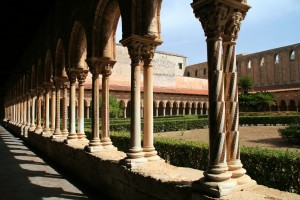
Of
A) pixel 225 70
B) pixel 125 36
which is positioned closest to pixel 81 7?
pixel 125 36

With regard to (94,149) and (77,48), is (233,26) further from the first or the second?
(77,48)

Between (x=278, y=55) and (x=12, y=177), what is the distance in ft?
157

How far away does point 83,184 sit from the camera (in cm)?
591

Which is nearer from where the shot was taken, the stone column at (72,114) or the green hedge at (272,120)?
the stone column at (72,114)

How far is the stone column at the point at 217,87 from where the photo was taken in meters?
2.87

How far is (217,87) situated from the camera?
9.90ft

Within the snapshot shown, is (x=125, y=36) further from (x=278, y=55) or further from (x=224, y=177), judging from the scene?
(x=278, y=55)

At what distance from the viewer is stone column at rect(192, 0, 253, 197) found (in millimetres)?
2873

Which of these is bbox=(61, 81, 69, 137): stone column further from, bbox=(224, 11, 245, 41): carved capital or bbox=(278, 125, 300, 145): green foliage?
bbox=(278, 125, 300, 145): green foliage

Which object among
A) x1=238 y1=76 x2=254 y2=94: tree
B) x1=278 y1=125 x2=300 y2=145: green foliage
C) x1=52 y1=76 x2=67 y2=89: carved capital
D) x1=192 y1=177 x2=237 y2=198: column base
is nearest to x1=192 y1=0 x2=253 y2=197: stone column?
x1=192 y1=177 x2=237 y2=198: column base

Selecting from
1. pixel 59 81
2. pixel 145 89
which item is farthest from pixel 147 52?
pixel 59 81

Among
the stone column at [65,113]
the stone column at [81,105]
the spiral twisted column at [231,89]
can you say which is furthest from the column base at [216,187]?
the stone column at [65,113]

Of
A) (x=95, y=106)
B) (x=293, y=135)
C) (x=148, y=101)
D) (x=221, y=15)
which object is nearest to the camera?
(x=221, y=15)

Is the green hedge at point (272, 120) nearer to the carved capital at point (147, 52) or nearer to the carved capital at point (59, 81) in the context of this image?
the carved capital at point (59, 81)
